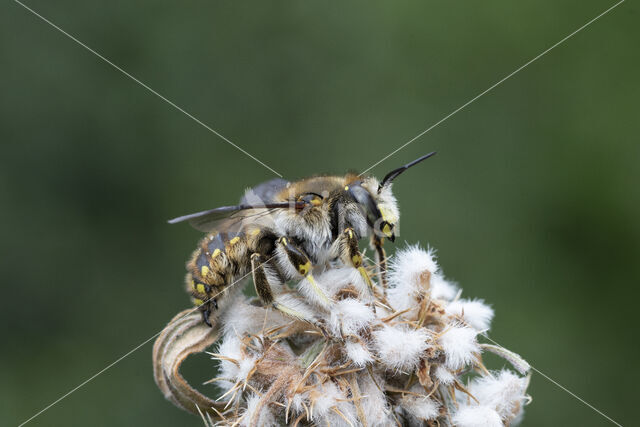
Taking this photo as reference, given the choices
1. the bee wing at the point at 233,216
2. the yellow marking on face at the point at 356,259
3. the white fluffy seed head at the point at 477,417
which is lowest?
the white fluffy seed head at the point at 477,417

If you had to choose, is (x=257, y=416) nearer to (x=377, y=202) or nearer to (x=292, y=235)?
(x=292, y=235)

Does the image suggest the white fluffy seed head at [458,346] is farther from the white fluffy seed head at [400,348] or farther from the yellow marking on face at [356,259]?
the yellow marking on face at [356,259]

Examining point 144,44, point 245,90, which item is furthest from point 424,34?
point 144,44

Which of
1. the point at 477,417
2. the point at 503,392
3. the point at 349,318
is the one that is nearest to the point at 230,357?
the point at 349,318

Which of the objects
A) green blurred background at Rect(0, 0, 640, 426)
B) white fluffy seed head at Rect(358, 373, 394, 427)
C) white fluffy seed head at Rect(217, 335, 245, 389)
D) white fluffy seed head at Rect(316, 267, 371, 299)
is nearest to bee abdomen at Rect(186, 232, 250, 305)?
white fluffy seed head at Rect(217, 335, 245, 389)

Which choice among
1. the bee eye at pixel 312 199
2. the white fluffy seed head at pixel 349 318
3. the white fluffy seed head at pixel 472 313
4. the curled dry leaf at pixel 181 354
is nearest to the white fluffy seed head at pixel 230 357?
the curled dry leaf at pixel 181 354
